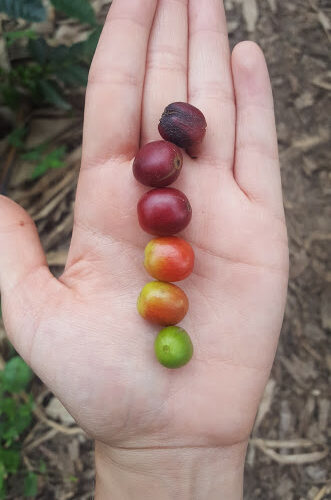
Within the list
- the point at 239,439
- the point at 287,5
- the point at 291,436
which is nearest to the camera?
the point at 239,439

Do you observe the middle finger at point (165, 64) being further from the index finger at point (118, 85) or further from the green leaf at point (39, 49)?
the green leaf at point (39, 49)

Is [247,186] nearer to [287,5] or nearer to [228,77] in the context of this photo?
[228,77]

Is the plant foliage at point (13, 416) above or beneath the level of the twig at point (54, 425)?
above

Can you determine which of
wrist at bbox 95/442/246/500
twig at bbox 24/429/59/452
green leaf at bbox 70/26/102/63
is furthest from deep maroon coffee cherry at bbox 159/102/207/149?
twig at bbox 24/429/59/452

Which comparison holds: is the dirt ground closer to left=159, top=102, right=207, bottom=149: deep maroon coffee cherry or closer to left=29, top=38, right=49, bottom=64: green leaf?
left=29, top=38, right=49, bottom=64: green leaf

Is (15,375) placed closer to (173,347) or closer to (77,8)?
(173,347)

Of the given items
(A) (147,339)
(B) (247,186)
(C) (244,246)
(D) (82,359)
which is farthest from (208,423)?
(B) (247,186)

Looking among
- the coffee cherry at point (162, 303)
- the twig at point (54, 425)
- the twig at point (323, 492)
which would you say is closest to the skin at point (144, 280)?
the coffee cherry at point (162, 303)
